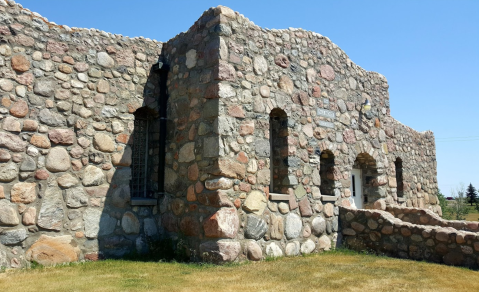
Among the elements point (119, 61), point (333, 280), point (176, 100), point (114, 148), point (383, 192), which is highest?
point (119, 61)

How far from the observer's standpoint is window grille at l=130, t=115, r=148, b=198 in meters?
7.56

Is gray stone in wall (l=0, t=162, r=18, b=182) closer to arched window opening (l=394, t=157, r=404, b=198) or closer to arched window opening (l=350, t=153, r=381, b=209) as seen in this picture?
arched window opening (l=350, t=153, r=381, b=209)

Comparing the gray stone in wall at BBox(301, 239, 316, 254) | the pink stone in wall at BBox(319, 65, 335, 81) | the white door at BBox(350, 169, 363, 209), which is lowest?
A: the gray stone in wall at BBox(301, 239, 316, 254)

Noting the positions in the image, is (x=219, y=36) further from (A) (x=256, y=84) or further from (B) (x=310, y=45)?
(B) (x=310, y=45)

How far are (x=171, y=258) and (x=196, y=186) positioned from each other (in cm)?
130

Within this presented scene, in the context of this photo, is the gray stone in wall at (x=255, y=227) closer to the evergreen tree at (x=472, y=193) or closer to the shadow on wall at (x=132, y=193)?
the shadow on wall at (x=132, y=193)

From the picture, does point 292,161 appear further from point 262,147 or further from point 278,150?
point 262,147

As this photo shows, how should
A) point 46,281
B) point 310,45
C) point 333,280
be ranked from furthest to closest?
point 310,45
point 333,280
point 46,281

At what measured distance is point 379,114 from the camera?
10.3 meters

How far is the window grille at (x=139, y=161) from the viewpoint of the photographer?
7.56 m

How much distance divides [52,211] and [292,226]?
159 inches

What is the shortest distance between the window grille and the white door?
5099 mm

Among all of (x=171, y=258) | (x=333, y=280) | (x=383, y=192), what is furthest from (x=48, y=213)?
(x=383, y=192)

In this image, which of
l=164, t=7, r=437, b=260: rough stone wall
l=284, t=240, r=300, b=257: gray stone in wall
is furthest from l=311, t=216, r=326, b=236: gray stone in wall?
l=284, t=240, r=300, b=257: gray stone in wall
